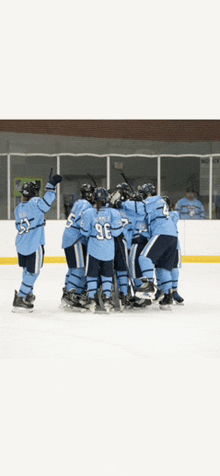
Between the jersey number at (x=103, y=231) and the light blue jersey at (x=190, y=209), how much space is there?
235 inches

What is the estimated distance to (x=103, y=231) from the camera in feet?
22.2

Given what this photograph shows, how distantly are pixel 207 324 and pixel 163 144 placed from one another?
7692 millimetres

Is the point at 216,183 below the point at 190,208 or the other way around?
the other way around

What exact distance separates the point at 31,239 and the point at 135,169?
6601 millimetres

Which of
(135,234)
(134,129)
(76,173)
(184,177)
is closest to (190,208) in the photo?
(184,177)

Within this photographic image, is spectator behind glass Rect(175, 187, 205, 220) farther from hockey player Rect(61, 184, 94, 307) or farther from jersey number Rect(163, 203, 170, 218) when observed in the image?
hockey player Rect(61, 184, 94, 307)

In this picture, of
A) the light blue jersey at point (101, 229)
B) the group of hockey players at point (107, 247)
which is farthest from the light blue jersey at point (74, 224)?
the light blue jersey at point (101, 229)

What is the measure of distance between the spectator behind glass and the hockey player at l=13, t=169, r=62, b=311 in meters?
6.10

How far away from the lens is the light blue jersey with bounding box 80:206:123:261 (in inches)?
266

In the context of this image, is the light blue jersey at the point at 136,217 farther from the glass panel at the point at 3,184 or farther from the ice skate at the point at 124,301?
the glass panel at the point at 3,184

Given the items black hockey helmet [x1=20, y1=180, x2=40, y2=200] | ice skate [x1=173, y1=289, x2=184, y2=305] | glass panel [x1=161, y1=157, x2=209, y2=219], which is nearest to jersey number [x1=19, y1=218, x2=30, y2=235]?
black hockey helmet [x1=20, y1=180, x2=40, y2=200]

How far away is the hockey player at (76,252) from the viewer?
6973 mm

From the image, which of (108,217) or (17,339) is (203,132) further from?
(17,339)

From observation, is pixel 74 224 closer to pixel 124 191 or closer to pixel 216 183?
pixel 124 191
